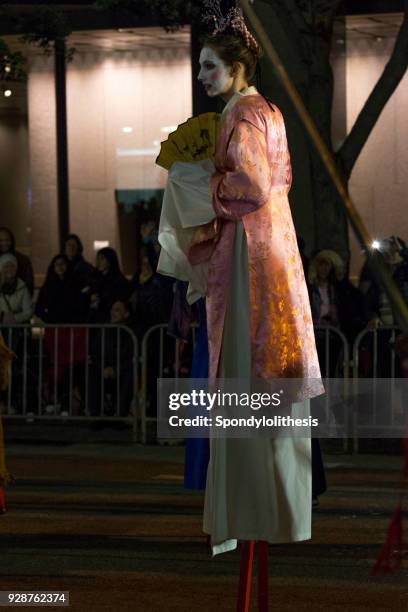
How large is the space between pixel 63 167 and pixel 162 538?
11186 mm

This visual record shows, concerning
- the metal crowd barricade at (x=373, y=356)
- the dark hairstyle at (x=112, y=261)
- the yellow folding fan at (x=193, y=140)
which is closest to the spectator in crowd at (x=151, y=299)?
the dark hairstyle at (x=112, y=261)

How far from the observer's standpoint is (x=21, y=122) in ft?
59.8

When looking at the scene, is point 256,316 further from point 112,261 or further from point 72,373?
point 112,261

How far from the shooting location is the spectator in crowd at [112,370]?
12.7 metres

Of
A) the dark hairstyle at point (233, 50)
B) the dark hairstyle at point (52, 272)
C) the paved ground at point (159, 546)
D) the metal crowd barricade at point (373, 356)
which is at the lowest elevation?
the paved ground at point (159, 546)

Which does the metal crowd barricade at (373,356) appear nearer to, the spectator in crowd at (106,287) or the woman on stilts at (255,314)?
the spectator in crowd at (106,287)

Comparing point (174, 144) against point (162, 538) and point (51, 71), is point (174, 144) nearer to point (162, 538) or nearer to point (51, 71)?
point (162, 538)

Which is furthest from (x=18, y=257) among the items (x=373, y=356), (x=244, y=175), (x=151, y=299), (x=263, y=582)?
(x=263, y=582)

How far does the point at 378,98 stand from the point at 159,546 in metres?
7.50

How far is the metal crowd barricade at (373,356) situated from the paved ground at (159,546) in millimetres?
1181

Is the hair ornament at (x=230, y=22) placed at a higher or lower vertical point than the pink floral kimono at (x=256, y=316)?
higher

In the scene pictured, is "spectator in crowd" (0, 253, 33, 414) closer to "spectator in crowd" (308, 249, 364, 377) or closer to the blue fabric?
"spectator in crowd" (308, 249, 364, 377)

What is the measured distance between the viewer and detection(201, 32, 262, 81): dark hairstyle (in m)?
5.79

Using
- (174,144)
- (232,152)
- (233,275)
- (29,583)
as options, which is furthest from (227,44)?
(29,583)
